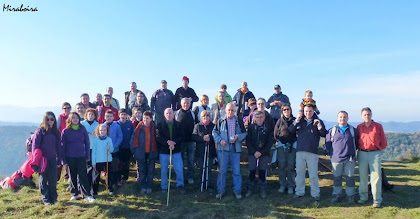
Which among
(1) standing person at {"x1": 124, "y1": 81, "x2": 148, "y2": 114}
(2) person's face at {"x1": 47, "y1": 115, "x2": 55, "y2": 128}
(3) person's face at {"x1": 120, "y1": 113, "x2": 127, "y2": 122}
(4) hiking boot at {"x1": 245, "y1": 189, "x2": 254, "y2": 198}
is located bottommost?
(4) hiking boot at {"x1": 245, "y1": 189, "x2": 254, "y2": 198}

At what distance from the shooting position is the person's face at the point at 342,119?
350 inches

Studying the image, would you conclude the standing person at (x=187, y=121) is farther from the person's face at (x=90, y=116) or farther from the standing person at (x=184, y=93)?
the person's face at (x=90, y=116)

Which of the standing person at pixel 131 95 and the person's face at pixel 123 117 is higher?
the standing person at pixel 131 95

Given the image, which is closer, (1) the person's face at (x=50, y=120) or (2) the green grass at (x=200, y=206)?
(2) the green grass at (x=200, y=206)

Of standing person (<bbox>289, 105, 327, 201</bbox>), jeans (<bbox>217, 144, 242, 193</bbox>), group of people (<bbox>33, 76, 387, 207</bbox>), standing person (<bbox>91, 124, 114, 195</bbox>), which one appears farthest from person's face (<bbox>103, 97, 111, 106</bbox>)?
standing person (<bbox>289, 105, 327, 201</bbox>)

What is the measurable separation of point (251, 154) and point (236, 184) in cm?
114

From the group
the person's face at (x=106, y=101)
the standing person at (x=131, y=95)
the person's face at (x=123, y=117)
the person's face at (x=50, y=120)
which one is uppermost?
the standing person at (x=131, y=95)

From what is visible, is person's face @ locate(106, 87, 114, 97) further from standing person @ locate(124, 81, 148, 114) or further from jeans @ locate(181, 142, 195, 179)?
jeans @ locate(181, 142, 195, 179)

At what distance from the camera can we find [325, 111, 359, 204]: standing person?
8875 mm

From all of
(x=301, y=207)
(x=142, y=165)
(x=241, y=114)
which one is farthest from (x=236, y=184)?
(x=241, y=114)

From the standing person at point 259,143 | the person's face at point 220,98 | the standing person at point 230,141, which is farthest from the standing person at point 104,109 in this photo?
the standing person at point 259,143

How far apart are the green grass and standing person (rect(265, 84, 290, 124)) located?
11.9ft

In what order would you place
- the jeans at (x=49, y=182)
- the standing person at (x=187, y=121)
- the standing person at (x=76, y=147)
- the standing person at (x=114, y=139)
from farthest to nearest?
1. the standing person at (x=187, y=121)
2. the standing person at (x=114, y=139)
3. the standing person at (x=76, y=147)
4. the jeans at (x=49, y=182)

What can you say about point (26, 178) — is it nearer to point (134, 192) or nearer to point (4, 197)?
point (4, 197)
